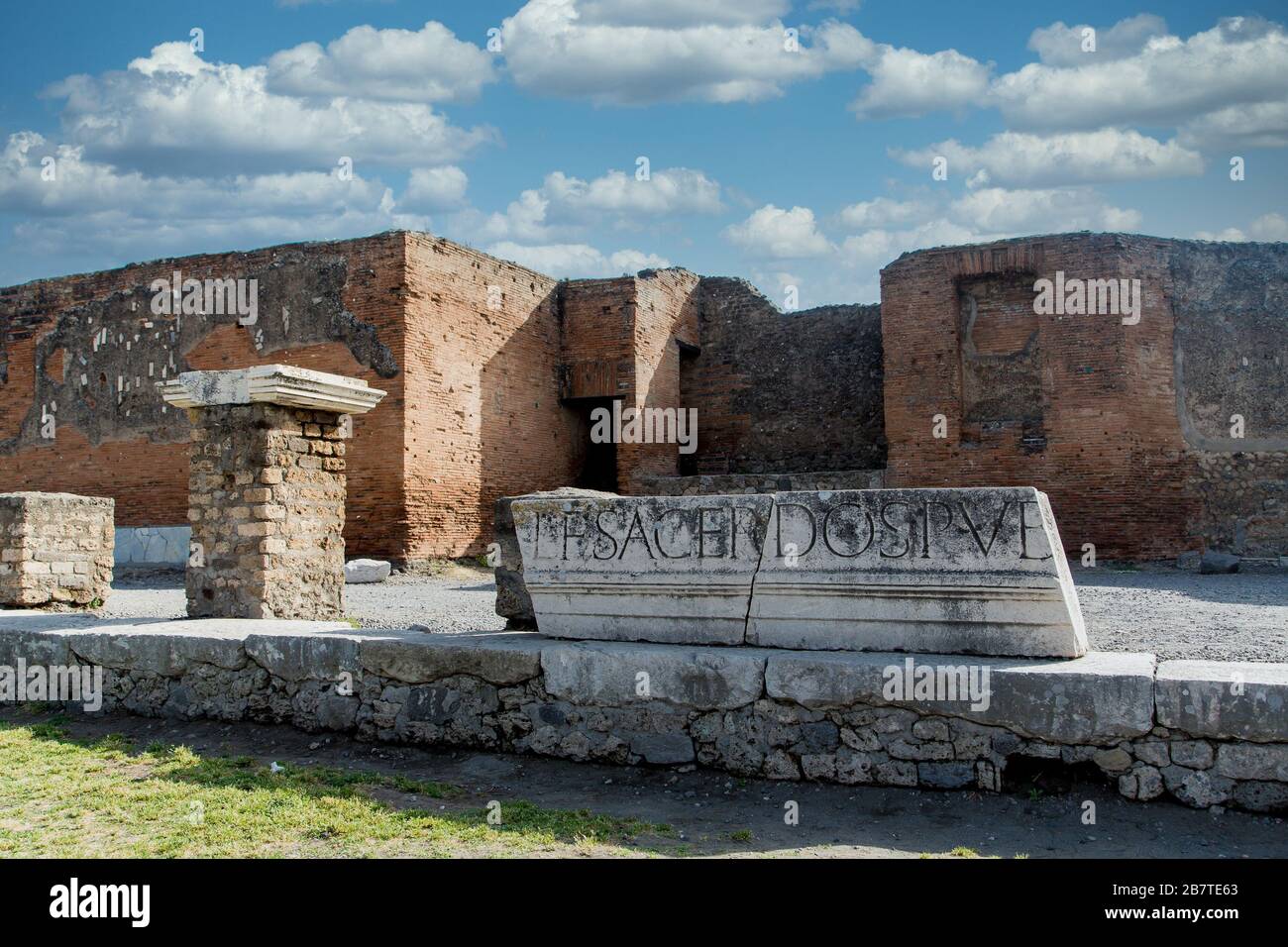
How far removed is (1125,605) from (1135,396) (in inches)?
232

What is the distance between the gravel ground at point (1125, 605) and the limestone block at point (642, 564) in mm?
2672

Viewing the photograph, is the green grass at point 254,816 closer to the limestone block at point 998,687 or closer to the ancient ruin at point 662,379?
the limestone block at point 998,687

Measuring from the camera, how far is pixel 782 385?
1747cm

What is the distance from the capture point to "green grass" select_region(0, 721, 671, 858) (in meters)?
3.67

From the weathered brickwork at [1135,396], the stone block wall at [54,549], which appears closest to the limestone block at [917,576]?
the stone block wall at [54,549]

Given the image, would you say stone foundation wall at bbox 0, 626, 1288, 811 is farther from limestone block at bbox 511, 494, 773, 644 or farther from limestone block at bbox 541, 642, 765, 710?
limestone block at bbox 511, 494, 773, 644

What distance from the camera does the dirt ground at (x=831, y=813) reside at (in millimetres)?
3477

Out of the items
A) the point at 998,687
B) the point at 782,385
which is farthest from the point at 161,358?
the point at 998,687

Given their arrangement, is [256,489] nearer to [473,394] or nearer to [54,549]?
[54,549]

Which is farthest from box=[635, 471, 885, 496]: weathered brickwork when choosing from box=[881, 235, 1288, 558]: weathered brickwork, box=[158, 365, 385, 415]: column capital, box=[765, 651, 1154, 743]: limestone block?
box=[765, 651, 1154, 743]: limestone block
